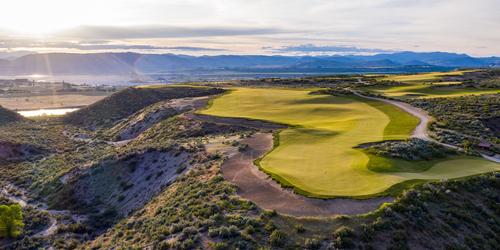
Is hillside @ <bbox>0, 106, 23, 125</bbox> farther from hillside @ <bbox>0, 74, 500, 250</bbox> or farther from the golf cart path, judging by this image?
the golf cart path

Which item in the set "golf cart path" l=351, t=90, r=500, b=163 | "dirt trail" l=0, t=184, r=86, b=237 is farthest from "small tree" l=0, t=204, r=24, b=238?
"golf cart path" l=351, t=90, r=500, b=163

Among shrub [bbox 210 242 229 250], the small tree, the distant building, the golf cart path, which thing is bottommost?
the small tree

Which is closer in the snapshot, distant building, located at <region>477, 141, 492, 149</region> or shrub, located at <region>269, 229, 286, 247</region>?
shrub, located at <region>269, 229, 286, 247</region>

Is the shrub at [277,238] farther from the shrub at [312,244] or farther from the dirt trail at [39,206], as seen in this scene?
the dirt trail at [39,206]

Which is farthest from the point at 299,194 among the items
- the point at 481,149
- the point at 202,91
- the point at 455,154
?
the point at 202,91

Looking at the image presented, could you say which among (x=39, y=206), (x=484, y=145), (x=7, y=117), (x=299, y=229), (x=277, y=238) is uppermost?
(x=484, y=145)

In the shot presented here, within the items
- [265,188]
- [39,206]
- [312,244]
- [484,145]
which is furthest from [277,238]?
[484,145]

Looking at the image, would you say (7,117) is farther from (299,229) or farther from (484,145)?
(484,145)

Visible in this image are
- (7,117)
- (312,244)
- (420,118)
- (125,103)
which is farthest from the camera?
(125,103)
